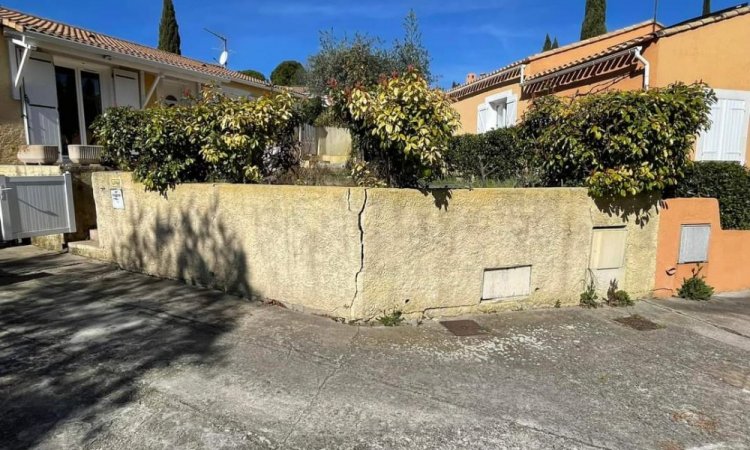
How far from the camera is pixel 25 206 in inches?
288

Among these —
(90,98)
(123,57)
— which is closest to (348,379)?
(123,57)

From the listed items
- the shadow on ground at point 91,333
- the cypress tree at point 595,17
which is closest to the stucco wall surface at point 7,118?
the shadow on ground at point 91,333

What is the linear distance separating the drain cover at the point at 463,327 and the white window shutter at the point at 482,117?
10.2m

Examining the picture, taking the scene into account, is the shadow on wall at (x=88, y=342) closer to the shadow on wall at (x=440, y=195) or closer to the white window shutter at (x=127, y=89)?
the shadow on wall at (x=440, y=195)

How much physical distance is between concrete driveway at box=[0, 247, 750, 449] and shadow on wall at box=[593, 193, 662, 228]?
1.35 m

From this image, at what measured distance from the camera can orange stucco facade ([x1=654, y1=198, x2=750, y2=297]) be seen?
20.6 feet

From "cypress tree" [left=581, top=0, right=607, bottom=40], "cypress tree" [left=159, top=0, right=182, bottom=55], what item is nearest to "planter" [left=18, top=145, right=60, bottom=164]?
"cypress tree" [left=159, top=0, right=182, bottom=55]

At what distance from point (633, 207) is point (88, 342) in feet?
21.4

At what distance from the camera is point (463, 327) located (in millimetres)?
4934

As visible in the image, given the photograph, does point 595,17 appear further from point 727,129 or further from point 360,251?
point 360,251

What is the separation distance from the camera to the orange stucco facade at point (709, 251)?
6.27 metres

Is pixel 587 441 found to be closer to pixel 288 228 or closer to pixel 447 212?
pixel 447 212

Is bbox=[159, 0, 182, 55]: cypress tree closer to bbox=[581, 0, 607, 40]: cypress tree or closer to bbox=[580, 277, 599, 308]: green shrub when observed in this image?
bbox=[581, 0, 607, 40]: cypress tree

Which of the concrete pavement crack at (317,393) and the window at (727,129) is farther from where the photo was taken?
the window at (727,129)
